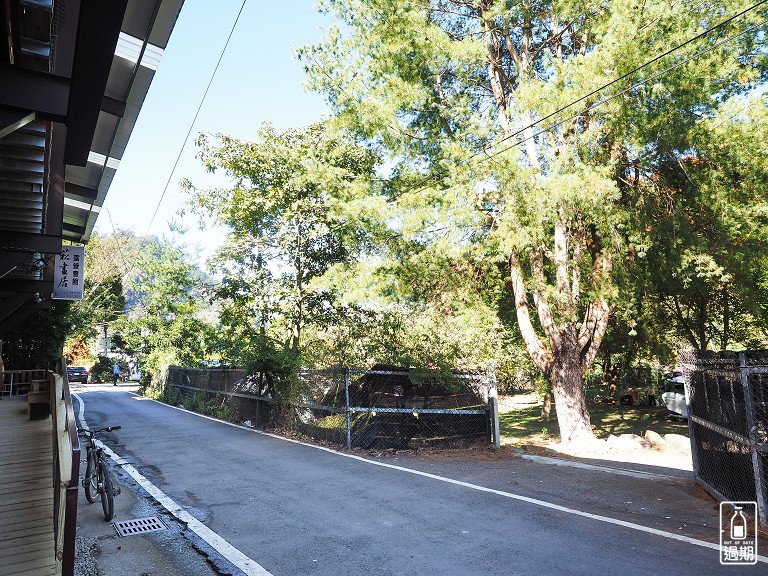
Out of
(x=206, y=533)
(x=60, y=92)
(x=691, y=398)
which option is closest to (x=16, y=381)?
(x=206, y=533)

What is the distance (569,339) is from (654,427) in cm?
837

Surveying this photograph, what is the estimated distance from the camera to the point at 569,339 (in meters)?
12.9

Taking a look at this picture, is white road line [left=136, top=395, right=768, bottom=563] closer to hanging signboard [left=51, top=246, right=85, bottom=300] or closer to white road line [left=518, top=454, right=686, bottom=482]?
white road line [left=518, top=454, right=686, bottom=482]

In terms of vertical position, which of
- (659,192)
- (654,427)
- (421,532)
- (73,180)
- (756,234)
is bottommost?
(654,427)

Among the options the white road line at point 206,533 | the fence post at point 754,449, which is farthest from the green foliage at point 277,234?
the fence post at point 754,449

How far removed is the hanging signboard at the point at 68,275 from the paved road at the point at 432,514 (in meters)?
7.24

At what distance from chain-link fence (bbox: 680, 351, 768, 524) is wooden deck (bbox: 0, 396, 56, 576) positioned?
278 inches

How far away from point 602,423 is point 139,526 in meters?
18.6

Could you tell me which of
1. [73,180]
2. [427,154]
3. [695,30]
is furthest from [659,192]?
[73,180]

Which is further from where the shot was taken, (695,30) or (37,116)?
(695,30)

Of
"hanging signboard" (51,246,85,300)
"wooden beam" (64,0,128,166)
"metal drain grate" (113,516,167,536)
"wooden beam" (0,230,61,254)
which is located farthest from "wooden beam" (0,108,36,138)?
"hanging signboard" (51,246,85,300)

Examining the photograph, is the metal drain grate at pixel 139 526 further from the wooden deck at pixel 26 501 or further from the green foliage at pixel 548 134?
the green foliage at pixel 548 134

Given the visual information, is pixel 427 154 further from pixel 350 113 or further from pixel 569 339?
pixel 569 339

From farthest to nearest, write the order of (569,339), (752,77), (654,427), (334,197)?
(654,427), (334,197), (569,339), (752,77)
